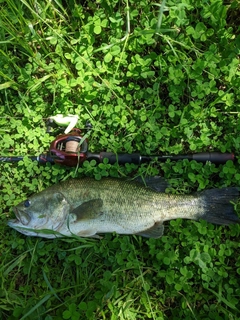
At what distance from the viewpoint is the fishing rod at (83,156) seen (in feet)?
11.3

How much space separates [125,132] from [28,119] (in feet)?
3.26

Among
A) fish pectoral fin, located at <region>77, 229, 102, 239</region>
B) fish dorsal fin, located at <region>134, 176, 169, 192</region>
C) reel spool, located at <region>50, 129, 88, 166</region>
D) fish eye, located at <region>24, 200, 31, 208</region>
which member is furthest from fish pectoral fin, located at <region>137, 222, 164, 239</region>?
fish eye, located at <region>24, 200, 31, 208</region>

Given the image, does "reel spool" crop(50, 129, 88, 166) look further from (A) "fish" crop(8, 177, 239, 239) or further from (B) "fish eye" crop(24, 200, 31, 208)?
(B) "fish eye" crop(24, 200, 31, 208)

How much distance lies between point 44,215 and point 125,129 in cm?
113

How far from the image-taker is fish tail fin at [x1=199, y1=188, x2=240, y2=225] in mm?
3365

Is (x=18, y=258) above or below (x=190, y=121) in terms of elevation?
below

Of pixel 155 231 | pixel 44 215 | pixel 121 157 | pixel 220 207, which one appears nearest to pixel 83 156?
pixel 121 157

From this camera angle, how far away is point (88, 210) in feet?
11.0

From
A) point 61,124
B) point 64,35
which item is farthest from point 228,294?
point 64,35


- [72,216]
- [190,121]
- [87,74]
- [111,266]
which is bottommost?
[111,266]

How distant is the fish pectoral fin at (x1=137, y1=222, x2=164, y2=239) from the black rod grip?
609 millimetres

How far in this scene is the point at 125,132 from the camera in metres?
3.70

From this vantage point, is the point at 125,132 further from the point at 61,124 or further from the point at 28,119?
the point at 28,119

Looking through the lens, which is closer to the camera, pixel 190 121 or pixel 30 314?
pixel 30 314
